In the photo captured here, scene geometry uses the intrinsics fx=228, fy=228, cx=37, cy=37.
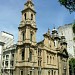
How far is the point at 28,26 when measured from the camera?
52.3 meters

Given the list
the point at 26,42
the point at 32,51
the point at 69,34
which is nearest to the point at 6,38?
the point at 32,51

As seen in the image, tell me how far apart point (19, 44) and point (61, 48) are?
17.7 m

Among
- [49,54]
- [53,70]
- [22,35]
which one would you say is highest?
[22,35]

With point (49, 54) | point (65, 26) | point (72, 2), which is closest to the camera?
point (72, 2)

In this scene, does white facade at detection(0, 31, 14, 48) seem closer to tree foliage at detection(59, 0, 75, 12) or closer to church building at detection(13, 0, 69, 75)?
church building at detection(13, 0, 69, 75)

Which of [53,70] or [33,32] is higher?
[33,32]

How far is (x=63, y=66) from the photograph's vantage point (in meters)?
66.2

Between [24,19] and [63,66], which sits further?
[63,66]

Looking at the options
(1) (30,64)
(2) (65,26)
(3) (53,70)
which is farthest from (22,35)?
(2) (65,26)

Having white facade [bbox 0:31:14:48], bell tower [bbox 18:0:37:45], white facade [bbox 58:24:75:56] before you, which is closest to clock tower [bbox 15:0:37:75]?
bell tower [bbox 18:0:37:45]

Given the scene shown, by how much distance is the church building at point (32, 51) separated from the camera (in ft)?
166

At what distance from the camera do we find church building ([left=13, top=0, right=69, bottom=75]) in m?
50.6

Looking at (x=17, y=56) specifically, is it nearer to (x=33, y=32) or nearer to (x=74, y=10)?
(x=33, y=32)

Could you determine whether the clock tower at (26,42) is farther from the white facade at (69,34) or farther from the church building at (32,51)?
the white facade at (69,34)
